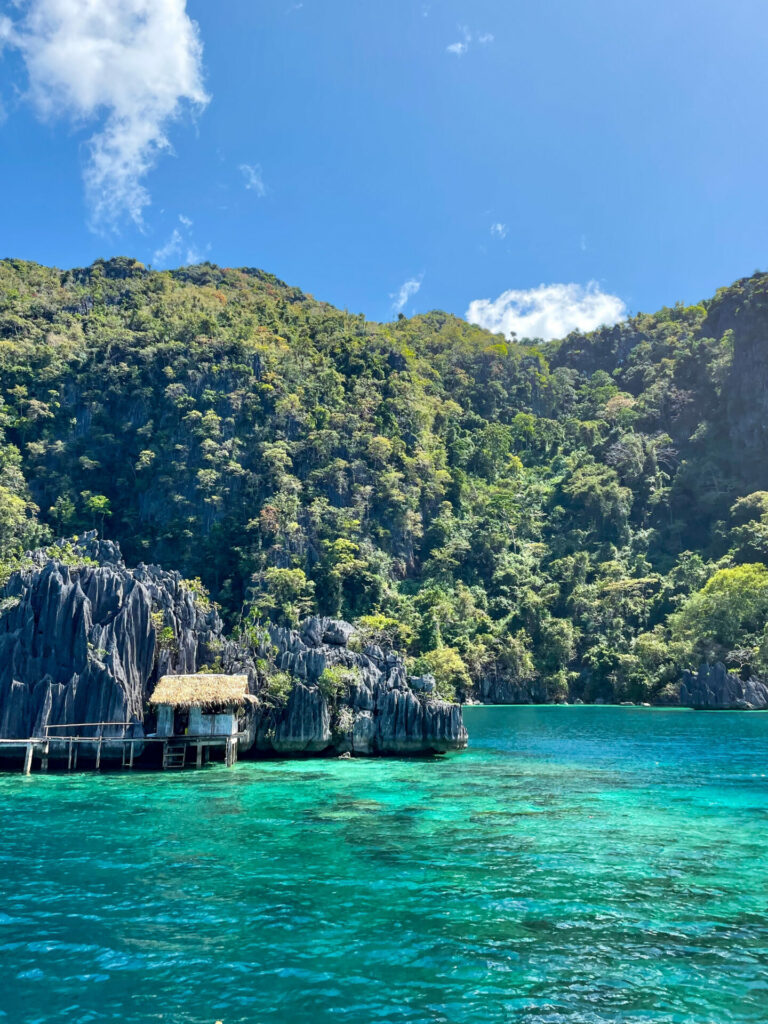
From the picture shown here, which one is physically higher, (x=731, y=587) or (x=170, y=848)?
(x=731, y=587)

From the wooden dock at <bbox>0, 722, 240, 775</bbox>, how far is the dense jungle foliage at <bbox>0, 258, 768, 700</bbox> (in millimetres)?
30840

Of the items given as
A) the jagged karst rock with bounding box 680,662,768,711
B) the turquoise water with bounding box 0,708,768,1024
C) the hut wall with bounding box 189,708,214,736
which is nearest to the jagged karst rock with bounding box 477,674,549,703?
the jagged karst rock with bounding box 680,662,768,711

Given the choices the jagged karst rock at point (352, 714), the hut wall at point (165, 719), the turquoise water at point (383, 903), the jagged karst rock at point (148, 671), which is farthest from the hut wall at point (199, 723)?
the turquoise water at point (383, 903)

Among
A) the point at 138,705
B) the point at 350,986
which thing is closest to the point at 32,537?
the point at 138,705

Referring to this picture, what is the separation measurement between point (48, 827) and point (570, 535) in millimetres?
109965

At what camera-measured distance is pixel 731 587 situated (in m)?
87.8

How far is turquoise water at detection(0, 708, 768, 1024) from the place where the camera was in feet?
41.7

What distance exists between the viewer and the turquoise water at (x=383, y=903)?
1270cm

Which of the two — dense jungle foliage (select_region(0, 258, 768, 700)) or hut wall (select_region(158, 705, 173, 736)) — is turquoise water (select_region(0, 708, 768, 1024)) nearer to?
hut wall (select_region(158, 705, 173, 736))

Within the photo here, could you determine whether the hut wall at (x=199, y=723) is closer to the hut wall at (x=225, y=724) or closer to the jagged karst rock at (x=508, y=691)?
the hut wall at (x=225, y=724)

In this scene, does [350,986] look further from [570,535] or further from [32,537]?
[570,535]

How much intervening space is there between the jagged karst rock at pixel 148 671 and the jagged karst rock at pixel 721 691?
45628mm

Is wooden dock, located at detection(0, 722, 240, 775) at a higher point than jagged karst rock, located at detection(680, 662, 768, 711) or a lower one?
lower

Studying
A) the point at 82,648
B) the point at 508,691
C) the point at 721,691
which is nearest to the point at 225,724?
the point at 82,648
